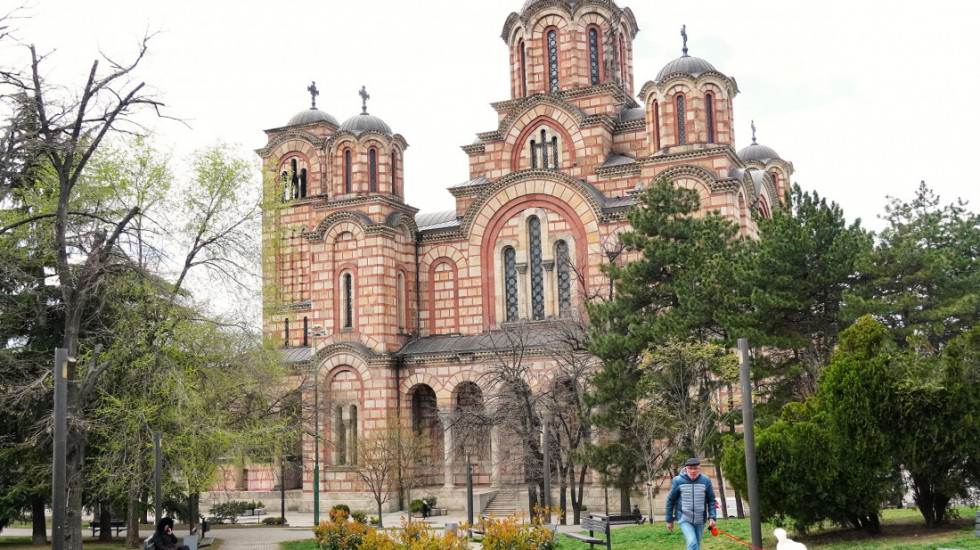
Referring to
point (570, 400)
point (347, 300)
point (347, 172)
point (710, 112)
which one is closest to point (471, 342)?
point (347, 300)

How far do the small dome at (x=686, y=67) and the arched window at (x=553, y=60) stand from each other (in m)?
5.45

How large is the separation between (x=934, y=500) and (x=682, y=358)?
8.20 m

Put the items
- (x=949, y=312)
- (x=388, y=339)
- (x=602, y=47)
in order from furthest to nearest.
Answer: (x=602, y=47)
(x=388, y=339)
(x=949, y=312)

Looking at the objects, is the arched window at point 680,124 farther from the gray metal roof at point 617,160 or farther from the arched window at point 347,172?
the arched window at point 347,172

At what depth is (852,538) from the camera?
1559cm

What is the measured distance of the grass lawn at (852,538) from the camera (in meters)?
14.2

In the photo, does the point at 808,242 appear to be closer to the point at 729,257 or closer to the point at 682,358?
the point at 729,257

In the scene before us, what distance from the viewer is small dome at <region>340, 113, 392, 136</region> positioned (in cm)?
3838

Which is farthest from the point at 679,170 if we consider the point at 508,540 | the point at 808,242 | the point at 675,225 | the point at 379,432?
the point at 508,540

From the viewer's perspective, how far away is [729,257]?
81.6 feet

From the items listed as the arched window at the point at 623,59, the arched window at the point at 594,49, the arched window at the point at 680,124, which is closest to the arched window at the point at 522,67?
the arched window at the point at 594,49

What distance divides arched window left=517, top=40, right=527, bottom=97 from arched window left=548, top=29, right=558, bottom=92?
1029 mm

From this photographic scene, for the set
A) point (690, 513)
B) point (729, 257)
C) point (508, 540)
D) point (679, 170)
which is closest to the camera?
point (690, 513)

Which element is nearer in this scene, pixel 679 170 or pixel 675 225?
pixel 675 225
